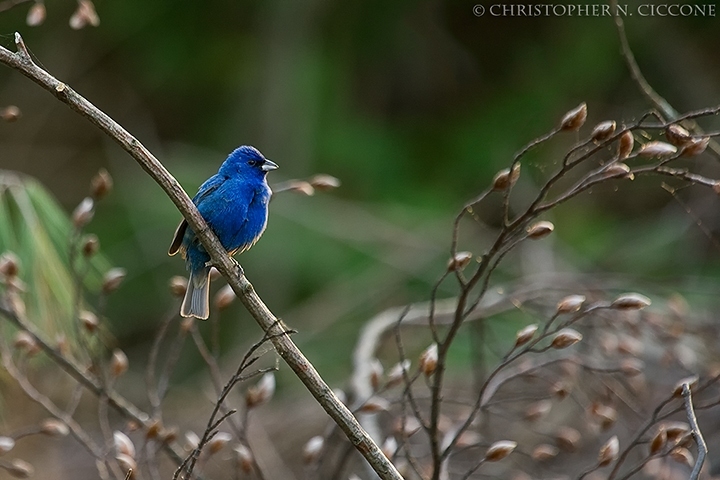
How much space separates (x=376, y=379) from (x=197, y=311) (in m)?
0.55

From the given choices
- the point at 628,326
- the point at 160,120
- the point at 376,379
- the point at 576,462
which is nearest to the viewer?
the point at 376,379

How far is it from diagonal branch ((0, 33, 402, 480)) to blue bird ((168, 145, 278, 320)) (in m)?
0.60

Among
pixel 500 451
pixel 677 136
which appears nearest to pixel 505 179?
pixel 677 136

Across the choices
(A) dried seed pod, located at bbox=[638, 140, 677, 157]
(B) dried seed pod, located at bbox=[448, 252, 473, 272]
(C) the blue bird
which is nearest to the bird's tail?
(C) the blue bird

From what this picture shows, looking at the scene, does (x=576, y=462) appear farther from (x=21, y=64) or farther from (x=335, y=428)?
(x=21, y=64)

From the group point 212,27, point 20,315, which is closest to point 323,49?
point 212,27

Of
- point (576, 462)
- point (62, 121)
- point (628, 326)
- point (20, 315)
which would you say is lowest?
point (576, 462)

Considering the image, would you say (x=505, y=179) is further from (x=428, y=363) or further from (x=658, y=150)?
(x=428, y=363)

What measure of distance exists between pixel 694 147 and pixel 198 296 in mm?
1411

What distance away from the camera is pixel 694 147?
1.86m

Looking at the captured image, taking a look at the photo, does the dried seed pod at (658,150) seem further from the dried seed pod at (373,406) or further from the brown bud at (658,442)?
the dried seed pod at (373,406)

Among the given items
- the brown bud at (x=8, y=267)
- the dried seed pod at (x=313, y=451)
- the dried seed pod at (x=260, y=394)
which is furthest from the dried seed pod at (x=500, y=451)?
the brown bud at (x=8, y=267)

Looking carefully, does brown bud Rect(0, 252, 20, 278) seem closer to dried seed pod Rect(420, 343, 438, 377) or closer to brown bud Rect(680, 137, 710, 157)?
dried seed pod Rect(420, 343, 438, 377)

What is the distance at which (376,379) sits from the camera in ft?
7.65
